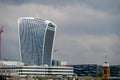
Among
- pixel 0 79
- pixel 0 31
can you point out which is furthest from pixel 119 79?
pixel 0 31

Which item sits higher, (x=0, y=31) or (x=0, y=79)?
(x=0, y=31)

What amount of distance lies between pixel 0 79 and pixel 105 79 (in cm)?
3552

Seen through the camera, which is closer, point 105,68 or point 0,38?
point 105,68

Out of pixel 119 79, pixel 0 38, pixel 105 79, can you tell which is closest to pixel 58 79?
pixel 0 38

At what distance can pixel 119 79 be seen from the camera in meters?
141

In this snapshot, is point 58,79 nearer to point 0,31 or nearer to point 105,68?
point 0,31

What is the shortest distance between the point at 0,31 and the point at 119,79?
67157 millimetres

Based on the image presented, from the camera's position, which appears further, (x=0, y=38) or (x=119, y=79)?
(x=0, y=38)

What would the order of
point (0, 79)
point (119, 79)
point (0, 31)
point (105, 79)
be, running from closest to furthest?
1. point (105, 79)
2. point (0, 79)
3. point (119, 79)
4. point (0, 31)

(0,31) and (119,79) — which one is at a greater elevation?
(0,31)

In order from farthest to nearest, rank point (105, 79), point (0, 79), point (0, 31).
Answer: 1. point (0, 31)
2. point (0, 79)
3. point (105, 79)

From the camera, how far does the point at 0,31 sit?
18788 centimetres

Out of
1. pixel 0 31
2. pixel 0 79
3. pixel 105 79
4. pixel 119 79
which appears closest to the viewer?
pixel 105 79

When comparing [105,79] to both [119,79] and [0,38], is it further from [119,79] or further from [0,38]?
[0,38]
